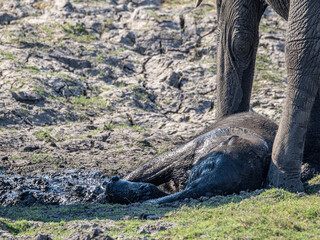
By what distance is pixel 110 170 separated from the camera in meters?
6.96

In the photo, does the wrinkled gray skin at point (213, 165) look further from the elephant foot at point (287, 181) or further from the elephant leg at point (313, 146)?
the elephant leg at point (313, 146)

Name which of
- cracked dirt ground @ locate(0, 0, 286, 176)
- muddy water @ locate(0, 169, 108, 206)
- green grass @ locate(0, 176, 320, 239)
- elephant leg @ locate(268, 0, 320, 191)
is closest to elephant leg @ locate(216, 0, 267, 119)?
elephant leg @ locate(268, 0, 320, 191)

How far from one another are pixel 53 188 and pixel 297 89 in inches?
100

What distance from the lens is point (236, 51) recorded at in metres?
6.55

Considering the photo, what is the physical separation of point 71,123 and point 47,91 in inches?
28.8

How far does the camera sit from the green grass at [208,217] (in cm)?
391

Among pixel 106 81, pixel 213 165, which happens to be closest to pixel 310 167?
pixel 213 165

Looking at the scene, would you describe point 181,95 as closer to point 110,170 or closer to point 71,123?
point 71,123

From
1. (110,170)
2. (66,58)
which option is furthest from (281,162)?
(66,58)

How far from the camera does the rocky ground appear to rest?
7520 millimetres

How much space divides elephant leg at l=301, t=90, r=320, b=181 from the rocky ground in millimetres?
2062

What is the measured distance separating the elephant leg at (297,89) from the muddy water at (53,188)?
1.69m

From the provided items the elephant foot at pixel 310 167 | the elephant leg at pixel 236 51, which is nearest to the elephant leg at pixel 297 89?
the elephant foot at pixel 310 167

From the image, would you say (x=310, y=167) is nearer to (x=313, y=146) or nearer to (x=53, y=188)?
(x=313, y=146)
